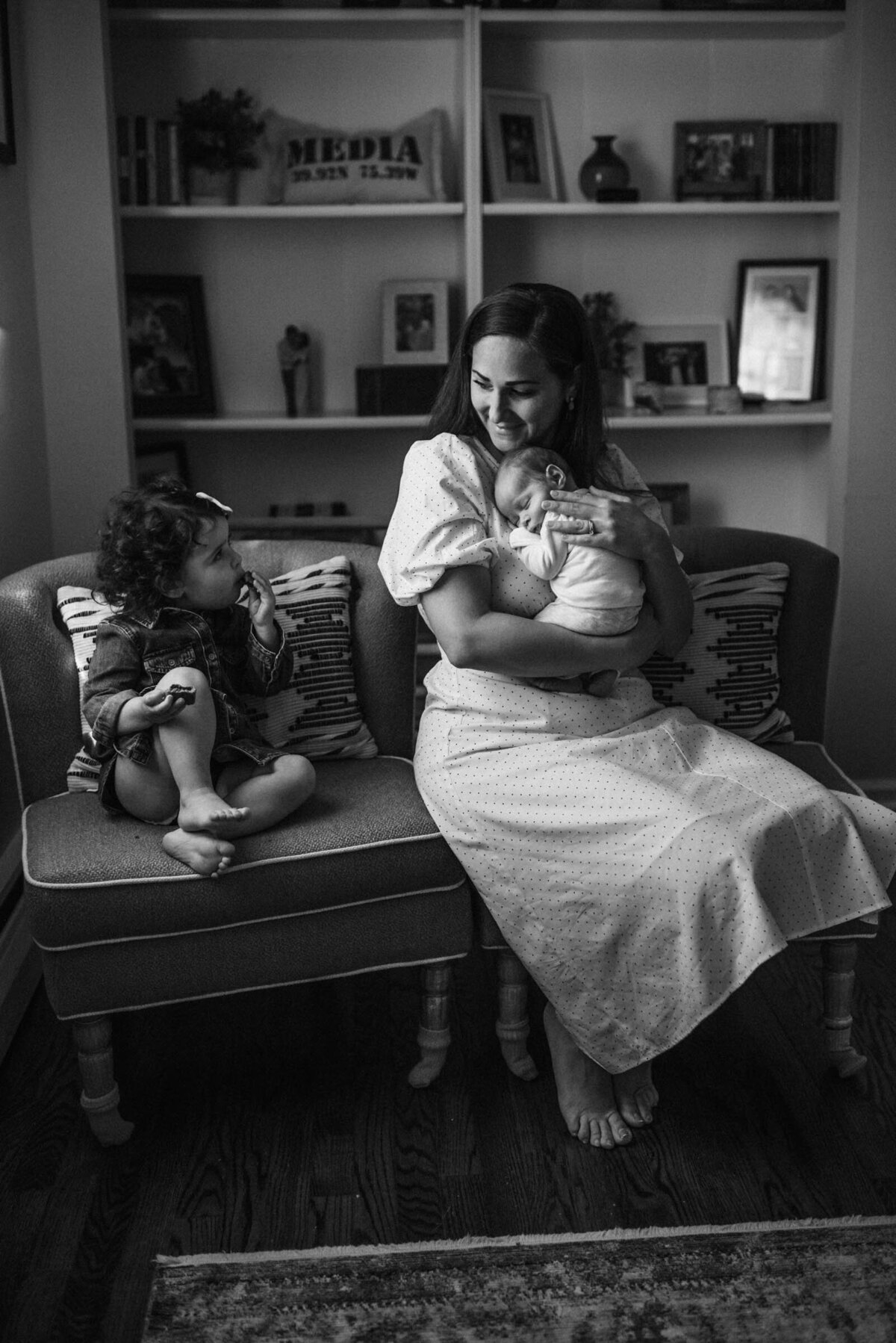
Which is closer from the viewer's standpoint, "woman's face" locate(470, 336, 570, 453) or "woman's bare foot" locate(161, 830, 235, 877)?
"woman's bare foot" locate(161, 830, 235, 877)

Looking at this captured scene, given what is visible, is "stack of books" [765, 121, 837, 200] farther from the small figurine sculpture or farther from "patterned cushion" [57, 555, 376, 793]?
"patterned cushion" [57, 555, 376, 793]

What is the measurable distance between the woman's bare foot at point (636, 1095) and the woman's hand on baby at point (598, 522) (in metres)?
0.83

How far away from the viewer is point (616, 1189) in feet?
6.37

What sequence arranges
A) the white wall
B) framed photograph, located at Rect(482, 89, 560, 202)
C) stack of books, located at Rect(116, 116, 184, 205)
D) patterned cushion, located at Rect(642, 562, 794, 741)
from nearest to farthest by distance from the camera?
patterned cushion, located at Rect(642, 562, 794, 741) → the white wall → stack of books, located at Rect(116, 116, 184, 205) → framed photograph, located at Rect(482, 89, 560, 202)

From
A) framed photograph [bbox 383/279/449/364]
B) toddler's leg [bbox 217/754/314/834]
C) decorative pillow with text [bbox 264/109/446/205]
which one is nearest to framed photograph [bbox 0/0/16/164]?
decorative pillow with text [bbox 264/109/446/205]

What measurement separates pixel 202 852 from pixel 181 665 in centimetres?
36

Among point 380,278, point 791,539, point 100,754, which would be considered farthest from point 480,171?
A: point 100,754

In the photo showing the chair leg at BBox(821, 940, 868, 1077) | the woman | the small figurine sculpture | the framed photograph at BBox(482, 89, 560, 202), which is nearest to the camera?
the woman

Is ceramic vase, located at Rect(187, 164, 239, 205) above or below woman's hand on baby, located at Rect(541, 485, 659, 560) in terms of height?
above

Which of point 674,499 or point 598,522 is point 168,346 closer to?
point 674,499

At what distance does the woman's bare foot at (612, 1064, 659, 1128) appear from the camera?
2.11m

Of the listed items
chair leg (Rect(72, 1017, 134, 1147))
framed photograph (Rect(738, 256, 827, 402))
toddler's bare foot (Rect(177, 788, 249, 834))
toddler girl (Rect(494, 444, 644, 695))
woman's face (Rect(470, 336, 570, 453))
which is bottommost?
chair leg (Rect(72, 1017, 134, 1147))

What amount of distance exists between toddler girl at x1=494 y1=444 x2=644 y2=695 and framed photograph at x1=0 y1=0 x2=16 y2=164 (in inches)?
58.0

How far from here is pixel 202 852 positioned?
196 centimetres
